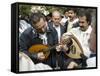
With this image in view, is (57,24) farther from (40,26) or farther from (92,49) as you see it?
(92,49)

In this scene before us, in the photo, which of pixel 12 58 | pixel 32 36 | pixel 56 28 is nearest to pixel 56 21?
pixel 56 28

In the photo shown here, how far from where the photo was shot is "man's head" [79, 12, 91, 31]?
2193 mm

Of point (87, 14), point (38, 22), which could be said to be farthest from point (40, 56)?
point (87, 14)

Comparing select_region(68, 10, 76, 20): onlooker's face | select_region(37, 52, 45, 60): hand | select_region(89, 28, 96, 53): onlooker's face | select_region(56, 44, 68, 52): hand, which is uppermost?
select_region(68, 10, 76, 20): onlooker's face

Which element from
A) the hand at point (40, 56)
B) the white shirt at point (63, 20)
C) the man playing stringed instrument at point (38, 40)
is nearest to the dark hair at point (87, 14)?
the white shirt at point (63, 20)

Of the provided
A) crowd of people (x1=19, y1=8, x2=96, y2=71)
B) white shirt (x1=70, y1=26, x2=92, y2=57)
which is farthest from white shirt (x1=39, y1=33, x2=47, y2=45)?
white shirt (x1=70, y1=26, x2=92, y2=57)

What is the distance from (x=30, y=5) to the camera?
6.66 feet

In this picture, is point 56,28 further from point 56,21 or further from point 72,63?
point 72,63

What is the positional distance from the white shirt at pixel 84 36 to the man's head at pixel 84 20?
0.03 metres

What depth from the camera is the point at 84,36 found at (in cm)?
221

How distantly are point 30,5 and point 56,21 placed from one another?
222mm

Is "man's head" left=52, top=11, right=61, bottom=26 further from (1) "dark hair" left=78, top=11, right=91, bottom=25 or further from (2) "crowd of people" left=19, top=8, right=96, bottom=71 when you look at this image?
(1) "dark hair" left=78, top=11, right=91, bottom=25

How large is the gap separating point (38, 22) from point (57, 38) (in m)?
0.18

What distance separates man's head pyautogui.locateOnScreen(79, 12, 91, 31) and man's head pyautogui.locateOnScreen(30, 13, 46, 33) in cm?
29
